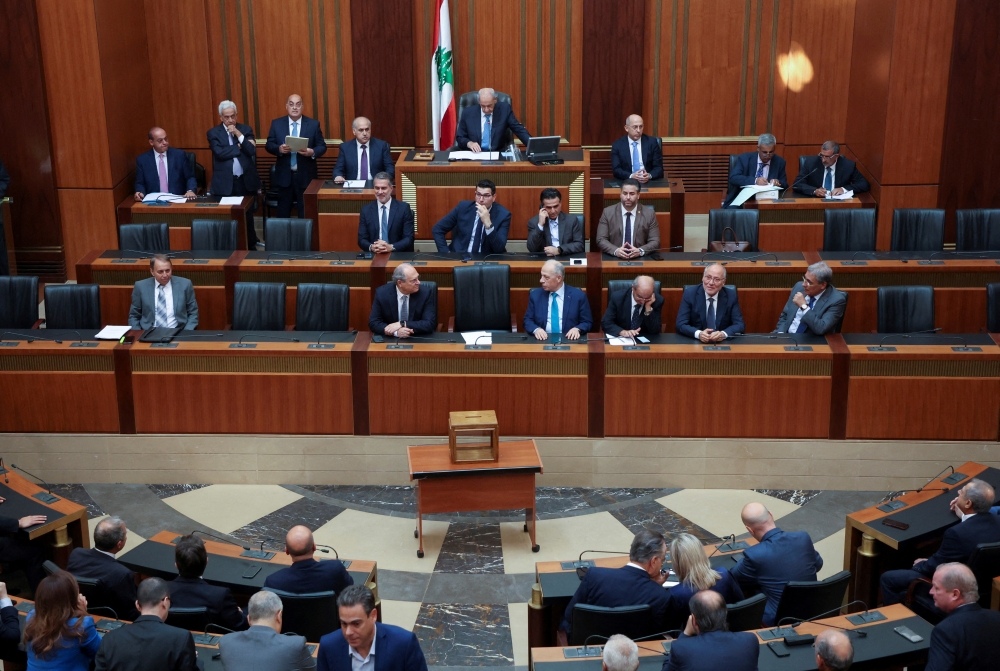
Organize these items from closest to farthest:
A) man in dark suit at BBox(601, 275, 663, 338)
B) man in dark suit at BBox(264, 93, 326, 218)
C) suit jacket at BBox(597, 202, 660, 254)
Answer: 1. man in dark suit at BBox(601, 275, 663, 338)
2. suit jacket at BBox(597, 202, 660, 254)
3. man in dark suit at BBox(264, 93, 326, 218)

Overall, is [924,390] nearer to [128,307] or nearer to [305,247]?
[305,247]

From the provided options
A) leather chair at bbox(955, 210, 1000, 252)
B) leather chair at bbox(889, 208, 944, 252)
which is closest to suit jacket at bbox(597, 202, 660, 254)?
leather chair at bbox(889, 208, 944, 252)

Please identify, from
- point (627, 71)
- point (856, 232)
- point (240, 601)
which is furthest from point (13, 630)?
point (627, 71)

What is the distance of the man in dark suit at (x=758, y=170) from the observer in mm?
9906

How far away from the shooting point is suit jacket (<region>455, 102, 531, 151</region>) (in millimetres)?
9742

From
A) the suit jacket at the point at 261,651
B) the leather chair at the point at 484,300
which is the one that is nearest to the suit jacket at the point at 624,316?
the leather chair at the point at 484,300

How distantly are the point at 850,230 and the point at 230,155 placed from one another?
535 centimetres

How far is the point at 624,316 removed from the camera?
7520 mm

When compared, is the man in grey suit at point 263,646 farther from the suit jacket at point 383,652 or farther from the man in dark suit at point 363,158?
the man in dark suit at point 363,158

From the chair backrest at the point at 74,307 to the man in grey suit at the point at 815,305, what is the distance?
183 inches

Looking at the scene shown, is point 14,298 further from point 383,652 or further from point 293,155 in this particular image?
point 383,652

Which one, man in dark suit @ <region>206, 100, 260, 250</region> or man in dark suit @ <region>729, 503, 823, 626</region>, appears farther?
man in dark suit @ <region>206, 100, 260, 250</region>

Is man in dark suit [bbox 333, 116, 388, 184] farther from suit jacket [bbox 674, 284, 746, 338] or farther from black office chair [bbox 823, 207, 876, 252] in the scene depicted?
black office chair [bbox 823, 207, 876, 252]

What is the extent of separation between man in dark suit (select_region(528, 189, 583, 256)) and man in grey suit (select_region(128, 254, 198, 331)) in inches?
98.4
